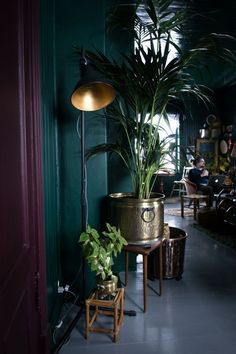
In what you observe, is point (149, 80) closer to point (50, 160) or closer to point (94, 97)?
point (94, 97)

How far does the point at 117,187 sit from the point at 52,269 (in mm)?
1261

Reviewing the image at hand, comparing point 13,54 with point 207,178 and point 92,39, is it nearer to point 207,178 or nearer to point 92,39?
point 92,39

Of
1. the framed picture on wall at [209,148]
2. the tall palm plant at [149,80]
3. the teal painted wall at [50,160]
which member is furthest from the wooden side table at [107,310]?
the framed picture on wall at [209,148]

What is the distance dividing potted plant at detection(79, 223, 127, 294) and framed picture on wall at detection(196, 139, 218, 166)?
6679 millimetres

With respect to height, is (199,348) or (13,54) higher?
(13,54)

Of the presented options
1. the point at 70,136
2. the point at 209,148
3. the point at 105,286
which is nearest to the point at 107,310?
the point at 105,286

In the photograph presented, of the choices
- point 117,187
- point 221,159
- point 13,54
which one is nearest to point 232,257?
point 117,187

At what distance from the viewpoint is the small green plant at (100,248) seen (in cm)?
195

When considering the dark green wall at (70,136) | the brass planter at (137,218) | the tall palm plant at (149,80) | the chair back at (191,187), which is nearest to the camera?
the tall palm plant at (149,80)

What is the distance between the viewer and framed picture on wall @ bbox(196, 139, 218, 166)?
8.20 metres

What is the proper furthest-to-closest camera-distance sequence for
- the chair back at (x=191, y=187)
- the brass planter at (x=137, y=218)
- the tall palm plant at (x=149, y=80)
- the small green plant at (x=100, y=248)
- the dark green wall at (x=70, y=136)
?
1. the chair back at (x=191, y=187)
2. the dark green wall at (x=70, y=136)
3. the brass planter at (x=137, y=218)
4. the tall palm plant at (x=149, y=80)
5. the small green plant at (x=100, y=248)

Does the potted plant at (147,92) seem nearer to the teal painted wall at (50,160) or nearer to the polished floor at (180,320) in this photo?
the teal painted wall at (50,160)

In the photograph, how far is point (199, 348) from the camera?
6.07 ft

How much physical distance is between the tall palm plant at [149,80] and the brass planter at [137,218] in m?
0.17
